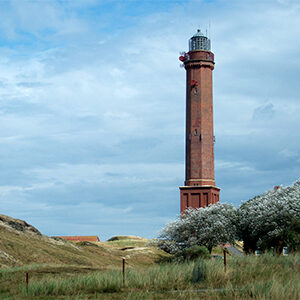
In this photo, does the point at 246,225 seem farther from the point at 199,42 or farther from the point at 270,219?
the point at 199,42

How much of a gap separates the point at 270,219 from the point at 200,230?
15398 millimetres

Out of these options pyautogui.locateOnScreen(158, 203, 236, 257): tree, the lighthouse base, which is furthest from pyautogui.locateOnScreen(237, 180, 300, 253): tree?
the lighthouse base

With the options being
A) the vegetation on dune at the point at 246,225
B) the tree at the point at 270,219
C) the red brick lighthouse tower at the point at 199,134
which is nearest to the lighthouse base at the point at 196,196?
the red brick lighthouse tower at the point at 199,134

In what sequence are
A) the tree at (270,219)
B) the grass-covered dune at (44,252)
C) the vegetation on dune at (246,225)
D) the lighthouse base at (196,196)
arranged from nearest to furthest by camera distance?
the grass-covered dune at (44,252)
the tree at (270,219)
the vegetation on dune at (246,225)
the lighthouse base at (196,196)

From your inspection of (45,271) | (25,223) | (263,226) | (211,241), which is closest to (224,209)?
(211,241)

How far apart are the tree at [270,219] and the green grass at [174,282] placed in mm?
21433

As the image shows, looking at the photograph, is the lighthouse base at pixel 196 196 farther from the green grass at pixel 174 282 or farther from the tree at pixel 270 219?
the green grass at pixel 174 282

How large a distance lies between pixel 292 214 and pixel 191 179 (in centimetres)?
3004

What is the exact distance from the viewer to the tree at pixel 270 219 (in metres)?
49.0

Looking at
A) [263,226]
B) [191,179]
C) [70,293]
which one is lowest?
[70,293]

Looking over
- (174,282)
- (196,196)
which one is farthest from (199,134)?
(174,282)

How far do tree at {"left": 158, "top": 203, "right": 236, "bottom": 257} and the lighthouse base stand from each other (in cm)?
298

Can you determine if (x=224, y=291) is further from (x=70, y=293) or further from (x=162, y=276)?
(x=70, y=293)

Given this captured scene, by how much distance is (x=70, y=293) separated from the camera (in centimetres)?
2164
